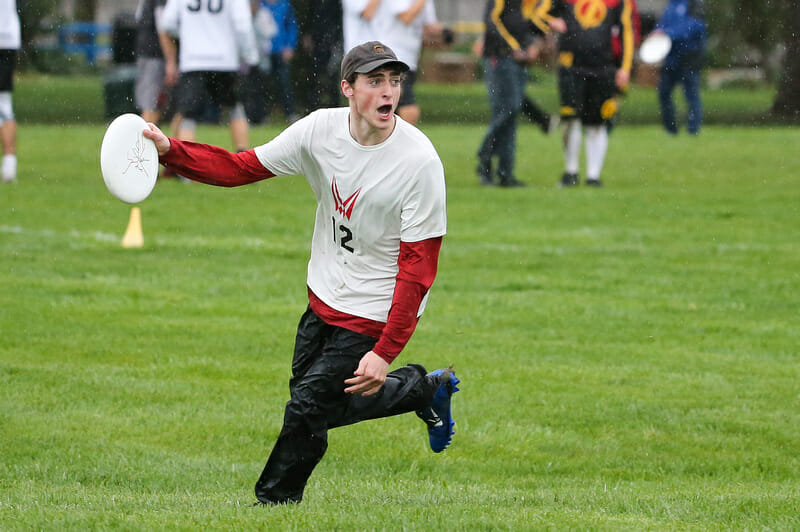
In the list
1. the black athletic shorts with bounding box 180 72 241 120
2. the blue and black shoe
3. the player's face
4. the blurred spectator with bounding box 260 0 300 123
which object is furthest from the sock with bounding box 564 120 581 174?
the player's face

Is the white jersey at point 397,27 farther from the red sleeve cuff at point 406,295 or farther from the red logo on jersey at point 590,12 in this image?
the red sleeve cuff at point 406,295

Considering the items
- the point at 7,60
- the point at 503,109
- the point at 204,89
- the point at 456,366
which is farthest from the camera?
the point at 503,109

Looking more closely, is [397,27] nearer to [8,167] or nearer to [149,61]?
[149,61]

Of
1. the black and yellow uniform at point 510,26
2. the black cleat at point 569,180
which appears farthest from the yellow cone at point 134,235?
the black cleat at point 569,180

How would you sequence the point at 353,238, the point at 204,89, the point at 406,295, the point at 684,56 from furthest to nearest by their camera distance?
the point at 684,56, the point at 204,89, the point at 353,238, the point at 406,295

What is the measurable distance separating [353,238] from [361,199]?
0.18 m

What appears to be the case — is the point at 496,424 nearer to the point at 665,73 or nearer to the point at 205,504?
the point at 205,504

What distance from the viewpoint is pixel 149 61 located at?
1555cm

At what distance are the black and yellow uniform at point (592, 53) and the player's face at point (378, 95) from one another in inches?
384

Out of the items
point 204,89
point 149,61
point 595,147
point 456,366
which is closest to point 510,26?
point 595,147

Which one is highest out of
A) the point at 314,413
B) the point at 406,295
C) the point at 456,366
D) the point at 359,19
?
the point at 359,19

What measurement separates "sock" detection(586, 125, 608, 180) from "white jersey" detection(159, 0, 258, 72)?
357 cm

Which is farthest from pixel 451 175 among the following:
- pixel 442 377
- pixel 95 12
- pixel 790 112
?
Result: pixel 95 12

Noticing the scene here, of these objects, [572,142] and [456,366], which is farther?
[572,142]
